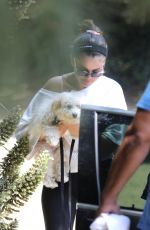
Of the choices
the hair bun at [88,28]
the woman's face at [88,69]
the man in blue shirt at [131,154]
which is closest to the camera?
the man in blue shirt at [131,154]

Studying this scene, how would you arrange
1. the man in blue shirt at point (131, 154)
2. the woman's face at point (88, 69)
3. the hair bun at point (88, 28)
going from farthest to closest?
1. the hair bun at point (88, 28)
2. the woman's face at point (88, 69)
3. the man in blue shirt at point (131, 154)

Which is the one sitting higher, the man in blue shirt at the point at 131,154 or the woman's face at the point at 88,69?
the woman's face at the point at 88,69

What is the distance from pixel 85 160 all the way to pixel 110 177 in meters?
0.37

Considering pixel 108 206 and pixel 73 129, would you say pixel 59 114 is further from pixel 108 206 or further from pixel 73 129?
pixel 108 206

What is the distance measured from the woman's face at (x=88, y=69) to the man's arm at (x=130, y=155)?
3.51 feet

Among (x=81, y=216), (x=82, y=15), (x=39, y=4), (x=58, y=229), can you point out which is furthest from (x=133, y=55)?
(x=81, y=216)

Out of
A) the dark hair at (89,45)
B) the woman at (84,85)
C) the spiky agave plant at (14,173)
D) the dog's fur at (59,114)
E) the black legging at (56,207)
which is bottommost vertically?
the black legging at (56,207)

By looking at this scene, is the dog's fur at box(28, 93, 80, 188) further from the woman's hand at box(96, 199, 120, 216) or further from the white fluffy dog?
the woman's hand at box(96, 199, 120, 216)

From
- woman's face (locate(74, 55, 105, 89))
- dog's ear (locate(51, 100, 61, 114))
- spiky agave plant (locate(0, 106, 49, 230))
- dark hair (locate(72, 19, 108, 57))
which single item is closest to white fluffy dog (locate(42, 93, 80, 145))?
dog's ear (locate(51, 100, 61, 114))

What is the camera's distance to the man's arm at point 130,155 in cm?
205

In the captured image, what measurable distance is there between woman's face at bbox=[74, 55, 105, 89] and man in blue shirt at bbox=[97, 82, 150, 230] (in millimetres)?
1063

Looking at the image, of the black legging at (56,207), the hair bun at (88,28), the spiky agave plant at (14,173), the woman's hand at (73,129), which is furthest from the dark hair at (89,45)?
the spiky agave plant at (14,173)

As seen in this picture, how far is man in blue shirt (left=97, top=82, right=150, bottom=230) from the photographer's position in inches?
80.7

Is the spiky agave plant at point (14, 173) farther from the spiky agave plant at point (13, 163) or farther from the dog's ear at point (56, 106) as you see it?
the dog's ear at point (56, 106)
